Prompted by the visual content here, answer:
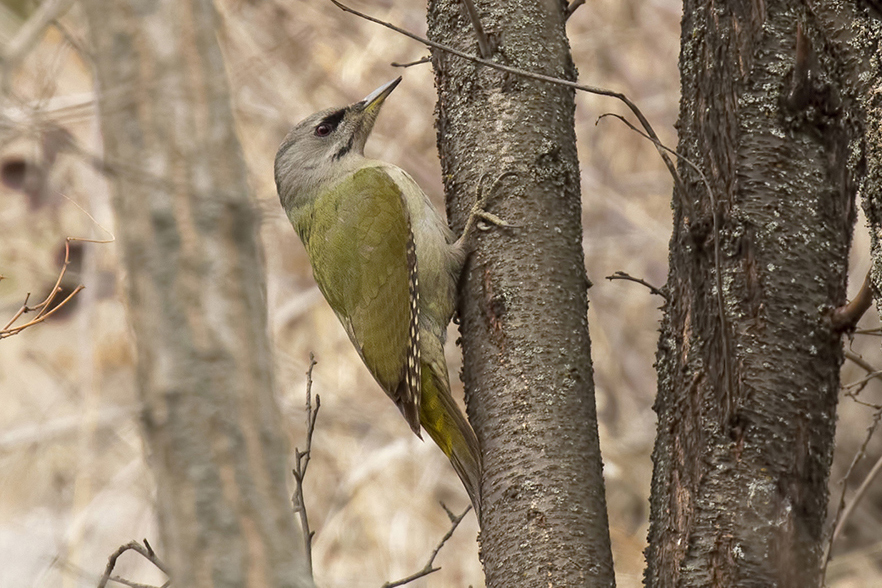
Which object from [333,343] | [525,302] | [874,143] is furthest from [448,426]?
[333,343]

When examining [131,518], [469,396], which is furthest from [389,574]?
[469,396]

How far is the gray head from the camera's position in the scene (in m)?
4.14

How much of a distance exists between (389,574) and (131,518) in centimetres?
147

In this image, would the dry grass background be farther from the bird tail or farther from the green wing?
the bird tail

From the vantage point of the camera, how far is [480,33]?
8.12 ft

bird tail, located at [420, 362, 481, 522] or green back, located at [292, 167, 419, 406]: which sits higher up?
green back, located at [292, 167, 419, 406]

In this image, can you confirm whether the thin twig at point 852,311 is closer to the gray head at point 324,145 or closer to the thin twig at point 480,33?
the thin twig at point 480,33

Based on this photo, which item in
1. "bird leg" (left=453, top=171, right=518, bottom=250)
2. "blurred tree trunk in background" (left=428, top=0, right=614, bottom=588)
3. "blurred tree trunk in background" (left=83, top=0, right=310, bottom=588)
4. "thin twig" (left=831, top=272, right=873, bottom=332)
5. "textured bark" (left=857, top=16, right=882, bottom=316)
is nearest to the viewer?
"blurred tree trunk in background" (left=83, top=0, right=310, bottom=588)

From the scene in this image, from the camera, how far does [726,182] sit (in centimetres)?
216

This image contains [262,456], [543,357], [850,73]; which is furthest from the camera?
[543,357]

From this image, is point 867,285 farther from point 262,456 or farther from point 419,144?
point 419,144

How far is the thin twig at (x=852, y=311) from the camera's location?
6.43 ft

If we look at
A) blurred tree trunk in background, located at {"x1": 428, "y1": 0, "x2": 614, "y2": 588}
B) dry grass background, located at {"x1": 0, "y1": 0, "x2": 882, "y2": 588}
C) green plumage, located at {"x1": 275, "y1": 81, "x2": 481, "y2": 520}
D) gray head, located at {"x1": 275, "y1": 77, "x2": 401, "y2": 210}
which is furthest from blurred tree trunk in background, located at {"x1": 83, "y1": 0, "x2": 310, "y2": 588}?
dry grass background, located at {"x1": 0, "y1": 0, "x2": 882, "y2": 588}

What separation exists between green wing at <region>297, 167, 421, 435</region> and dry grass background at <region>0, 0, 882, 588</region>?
2.04 meters
